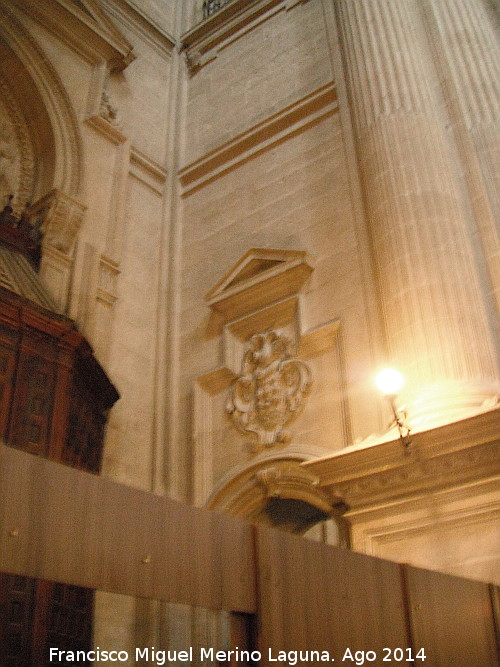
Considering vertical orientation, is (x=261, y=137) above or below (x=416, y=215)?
above

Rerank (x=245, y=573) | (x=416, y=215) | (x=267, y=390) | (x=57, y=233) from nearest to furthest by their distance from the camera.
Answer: (x=245, y=573) < (x=416, y=215) < (x=267, y=390) < (x=57, y=233)

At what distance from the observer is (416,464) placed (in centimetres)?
510

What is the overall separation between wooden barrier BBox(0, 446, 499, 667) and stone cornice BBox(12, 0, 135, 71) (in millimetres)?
9142

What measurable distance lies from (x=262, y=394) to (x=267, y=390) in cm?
7

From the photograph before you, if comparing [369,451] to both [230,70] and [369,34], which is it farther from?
[230,70]

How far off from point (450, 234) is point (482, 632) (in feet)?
12.6

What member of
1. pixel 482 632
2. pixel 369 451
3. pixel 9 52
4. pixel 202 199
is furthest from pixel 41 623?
pixel 9 52

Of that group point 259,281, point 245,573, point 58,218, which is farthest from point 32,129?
point 245,573

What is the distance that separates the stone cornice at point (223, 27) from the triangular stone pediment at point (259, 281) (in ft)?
16.3

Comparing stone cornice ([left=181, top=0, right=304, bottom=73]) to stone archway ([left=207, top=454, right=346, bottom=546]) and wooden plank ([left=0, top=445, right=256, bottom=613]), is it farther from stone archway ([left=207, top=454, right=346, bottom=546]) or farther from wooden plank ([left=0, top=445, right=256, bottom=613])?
wooden plank ([left=0, top=445, right=256, bottom=613])

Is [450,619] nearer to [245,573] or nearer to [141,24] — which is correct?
[245,573]

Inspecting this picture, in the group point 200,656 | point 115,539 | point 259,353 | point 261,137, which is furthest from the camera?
point 261,137

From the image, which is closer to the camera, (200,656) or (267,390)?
(200,656)

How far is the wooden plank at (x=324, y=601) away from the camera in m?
3.17
